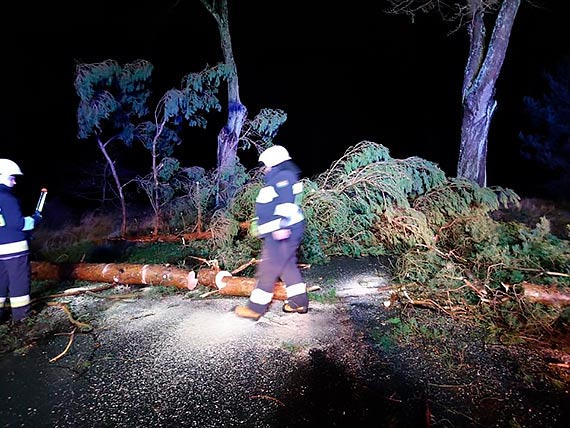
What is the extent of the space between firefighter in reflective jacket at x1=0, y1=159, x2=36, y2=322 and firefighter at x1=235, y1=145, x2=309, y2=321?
2.24 m

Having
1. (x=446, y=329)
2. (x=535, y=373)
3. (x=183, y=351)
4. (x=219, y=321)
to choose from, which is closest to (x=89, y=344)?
(x=183, y=351)

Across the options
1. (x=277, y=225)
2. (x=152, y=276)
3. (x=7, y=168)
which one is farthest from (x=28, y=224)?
(x=277, y=225)

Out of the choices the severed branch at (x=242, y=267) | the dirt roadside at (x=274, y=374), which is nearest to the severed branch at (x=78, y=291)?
the dirt roadside at (x=274, y=374)

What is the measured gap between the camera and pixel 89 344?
3.59 meters

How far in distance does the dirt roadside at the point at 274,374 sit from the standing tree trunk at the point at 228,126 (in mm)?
4103

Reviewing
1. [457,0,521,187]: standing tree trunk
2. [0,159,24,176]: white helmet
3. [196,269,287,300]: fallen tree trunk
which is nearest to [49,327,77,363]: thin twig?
[196,269,287,300]: fallen tree trunk

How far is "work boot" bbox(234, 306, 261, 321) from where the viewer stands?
3.87m

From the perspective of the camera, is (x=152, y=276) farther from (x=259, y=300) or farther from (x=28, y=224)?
(x=259, y=300)

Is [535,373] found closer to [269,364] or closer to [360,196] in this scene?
[269,364]

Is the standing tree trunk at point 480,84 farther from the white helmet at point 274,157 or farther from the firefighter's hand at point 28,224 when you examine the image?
the firefighter's hand at point 28,224

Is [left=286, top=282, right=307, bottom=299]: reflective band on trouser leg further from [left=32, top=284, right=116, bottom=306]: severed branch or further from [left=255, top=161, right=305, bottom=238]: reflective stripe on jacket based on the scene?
[left=32, top=284, right=116, bottom=306]: severed branch

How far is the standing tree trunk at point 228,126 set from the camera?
795 centimetres

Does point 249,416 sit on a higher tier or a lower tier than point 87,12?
lower

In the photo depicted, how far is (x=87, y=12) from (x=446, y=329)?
1338cm
